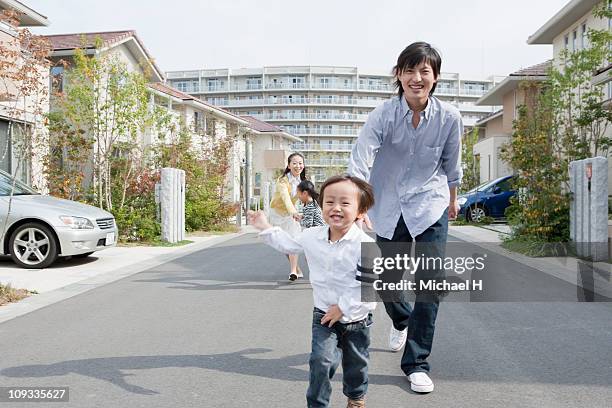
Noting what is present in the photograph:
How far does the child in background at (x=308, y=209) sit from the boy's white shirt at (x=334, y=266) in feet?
14.2

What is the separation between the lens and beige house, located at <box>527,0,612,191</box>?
2002cm

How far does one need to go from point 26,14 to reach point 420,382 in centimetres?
1710

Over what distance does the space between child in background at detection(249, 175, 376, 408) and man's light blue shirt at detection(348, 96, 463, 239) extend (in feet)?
2.03

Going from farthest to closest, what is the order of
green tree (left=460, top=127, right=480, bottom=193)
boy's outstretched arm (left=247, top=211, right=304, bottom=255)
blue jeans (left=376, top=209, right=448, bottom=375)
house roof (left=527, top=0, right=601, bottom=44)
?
green tree (left=460, top=127, right=480, bottom=193) < house roof (left=527, top=0, right=601, bottom=44) < blue jeans (left=376, top=209, right=448, bottom=375) < boy's outstretched arm (left=247, top=211, right=304, bottom=255)

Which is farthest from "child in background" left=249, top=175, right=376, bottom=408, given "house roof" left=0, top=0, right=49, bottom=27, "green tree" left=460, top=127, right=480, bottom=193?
"green tree" left=460, top=127, right=480, bottom=193

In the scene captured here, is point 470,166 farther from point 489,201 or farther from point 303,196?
point 303,196

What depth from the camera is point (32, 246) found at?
924 cm

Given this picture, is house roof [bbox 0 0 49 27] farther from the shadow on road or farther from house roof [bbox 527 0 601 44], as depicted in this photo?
house roof [bbox 527 0 601 44]

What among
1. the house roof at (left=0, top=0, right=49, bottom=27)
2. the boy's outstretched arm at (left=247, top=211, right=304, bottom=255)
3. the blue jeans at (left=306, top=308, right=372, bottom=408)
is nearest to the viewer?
the blue jeans at (left=306, top=308, right=372, bottom=408)

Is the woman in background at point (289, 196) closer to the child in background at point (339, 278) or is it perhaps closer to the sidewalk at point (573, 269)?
the sidewalk at point (573, 269)

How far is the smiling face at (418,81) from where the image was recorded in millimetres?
3523

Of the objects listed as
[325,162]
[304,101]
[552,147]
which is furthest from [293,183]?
[304,101]

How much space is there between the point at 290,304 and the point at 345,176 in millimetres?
3640

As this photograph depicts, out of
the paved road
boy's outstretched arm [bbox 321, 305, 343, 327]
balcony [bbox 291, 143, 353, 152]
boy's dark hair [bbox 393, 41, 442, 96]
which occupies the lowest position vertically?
the paved road
